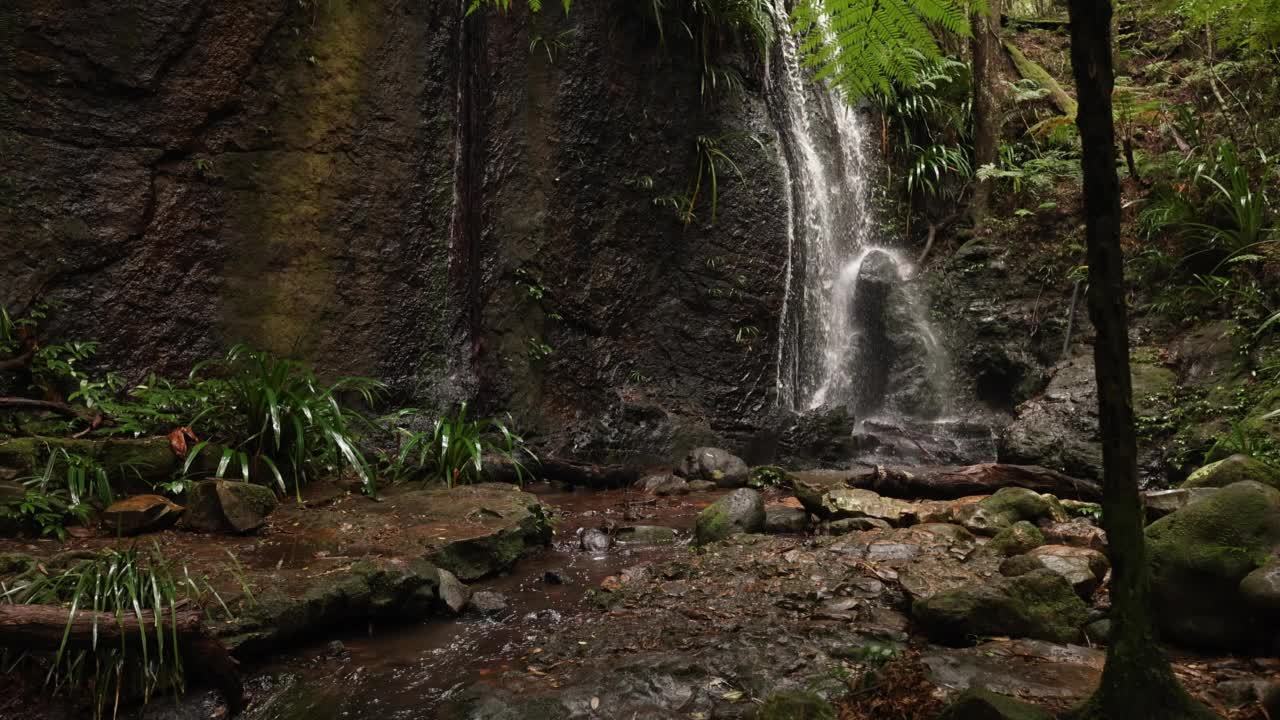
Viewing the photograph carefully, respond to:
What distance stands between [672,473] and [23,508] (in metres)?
4.81

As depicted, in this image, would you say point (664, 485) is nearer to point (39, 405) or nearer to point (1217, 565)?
point (1217, 565)

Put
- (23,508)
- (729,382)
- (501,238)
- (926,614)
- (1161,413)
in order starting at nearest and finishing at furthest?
A: 1. (926,614)
2. (23,508)
3. (1161,413)
4. (501,238)
5. (729,382)

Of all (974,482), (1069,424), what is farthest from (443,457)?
(1069,424)

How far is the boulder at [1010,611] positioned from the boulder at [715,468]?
3.78 metres

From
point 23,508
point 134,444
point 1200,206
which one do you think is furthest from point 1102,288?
point 1200,206

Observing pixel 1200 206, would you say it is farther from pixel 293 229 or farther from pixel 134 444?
pixel 134 444

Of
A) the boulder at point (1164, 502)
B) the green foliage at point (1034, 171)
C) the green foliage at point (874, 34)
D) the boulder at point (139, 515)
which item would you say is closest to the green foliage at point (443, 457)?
the boulder at point (139, 515)

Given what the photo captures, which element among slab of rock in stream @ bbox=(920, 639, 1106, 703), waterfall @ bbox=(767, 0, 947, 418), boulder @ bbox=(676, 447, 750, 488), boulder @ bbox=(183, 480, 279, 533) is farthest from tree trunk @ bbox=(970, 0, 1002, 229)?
boulder @ bbox=(183, 480, 279, 533)

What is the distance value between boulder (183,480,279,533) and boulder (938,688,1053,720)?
358 cm

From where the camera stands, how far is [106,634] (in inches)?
88.6

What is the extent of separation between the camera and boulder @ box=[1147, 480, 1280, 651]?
2.26m

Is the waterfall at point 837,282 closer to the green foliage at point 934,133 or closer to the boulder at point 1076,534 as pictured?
the green foliage at point 934,133

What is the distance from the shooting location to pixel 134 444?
4.00 m

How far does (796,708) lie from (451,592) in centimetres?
209
